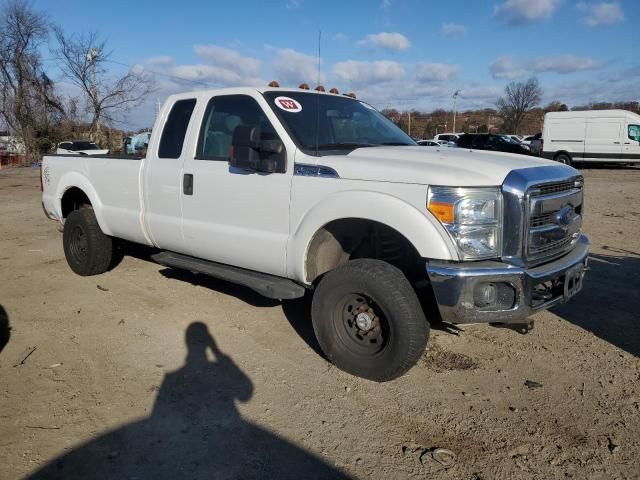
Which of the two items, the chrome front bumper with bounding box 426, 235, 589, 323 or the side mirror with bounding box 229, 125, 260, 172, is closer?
the chrome front bumper with bounding box 426, 235, 589, 323

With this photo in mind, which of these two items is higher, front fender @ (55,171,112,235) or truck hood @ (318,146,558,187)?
truck hood @ (318,146,558,187)

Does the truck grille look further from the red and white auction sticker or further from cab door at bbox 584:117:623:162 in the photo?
cab door at bbox 584:117:623:162

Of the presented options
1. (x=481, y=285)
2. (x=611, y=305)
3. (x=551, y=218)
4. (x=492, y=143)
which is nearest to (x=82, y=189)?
(x=481, y=285)

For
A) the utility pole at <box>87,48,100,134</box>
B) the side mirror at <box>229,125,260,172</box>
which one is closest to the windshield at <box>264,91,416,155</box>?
the side mirror at <box>229,125,260,172</box>

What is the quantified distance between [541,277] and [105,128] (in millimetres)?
41539

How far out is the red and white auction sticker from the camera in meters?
4.18

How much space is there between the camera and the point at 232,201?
4.26 m

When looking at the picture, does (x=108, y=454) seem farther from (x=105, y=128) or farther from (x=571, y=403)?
(x=105, y=128)

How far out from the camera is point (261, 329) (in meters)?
4.58

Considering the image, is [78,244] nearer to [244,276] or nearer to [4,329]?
[4,329]

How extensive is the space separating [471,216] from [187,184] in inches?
102

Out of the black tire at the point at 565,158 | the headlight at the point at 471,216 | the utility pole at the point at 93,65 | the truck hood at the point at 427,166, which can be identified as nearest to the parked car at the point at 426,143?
the truck hood at the point at 427,166

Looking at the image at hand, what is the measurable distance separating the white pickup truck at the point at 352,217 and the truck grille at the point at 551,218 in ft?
0.04

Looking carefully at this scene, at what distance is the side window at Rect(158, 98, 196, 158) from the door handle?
276 millimetres
